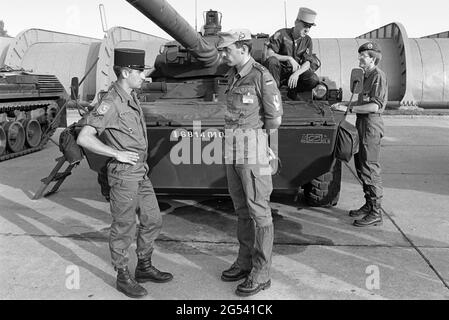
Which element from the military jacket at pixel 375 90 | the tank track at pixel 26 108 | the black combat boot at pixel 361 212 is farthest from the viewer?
the tank track at pixel 26 108

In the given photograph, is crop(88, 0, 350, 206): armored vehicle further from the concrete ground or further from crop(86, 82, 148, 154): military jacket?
crop(86, 82, 148, 154): military jacket

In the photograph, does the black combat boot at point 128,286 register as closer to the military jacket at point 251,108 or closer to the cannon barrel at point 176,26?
the military jacket at point 251,108

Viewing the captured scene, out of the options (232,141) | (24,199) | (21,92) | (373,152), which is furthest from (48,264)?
(21,92)

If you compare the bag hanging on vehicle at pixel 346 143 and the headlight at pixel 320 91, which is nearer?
the bag hanging on vehicle at pixel 346 143

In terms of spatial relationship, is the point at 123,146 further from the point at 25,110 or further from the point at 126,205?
the point at 25,110

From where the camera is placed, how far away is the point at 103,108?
11.8 ft

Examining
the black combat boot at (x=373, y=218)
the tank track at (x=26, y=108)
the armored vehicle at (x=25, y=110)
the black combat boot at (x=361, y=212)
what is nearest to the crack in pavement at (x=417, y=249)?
the black combat boot at (x=373, y=218)

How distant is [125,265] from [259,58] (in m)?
3.64

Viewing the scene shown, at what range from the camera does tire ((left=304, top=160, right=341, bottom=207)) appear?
589cm

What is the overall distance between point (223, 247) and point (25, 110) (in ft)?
25.1

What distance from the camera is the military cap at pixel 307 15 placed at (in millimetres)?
5661

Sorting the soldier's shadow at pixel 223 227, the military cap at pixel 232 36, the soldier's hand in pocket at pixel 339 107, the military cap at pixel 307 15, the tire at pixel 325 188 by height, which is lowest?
the soldier's shadow at pixel 223 227

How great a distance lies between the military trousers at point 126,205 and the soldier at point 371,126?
2451 mm
